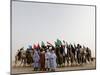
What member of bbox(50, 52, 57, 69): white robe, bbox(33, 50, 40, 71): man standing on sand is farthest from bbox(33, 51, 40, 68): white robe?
bbox(50, 52, 57, 69): white robe

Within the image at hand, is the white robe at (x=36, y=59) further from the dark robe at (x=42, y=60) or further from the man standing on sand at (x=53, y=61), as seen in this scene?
the man standing on sand at (x=53, y=61)

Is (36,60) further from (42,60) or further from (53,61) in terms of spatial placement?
(53,61)

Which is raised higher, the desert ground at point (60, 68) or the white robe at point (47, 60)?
the white robe at point (47, 60)

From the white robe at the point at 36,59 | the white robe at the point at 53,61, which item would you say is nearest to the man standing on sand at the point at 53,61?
the white robe at the point at 53,61

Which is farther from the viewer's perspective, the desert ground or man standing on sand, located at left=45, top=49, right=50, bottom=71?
man standing on sand, located at left=45, top=49, right=50, bottom=71

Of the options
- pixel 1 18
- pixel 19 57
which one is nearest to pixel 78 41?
pixel 19 57

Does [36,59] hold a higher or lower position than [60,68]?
higher

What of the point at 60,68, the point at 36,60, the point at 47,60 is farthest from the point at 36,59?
the point at 60,68

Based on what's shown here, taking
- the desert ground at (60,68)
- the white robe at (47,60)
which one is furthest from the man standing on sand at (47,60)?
the desert ground at (60,68)

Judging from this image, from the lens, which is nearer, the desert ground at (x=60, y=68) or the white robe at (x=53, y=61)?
the desert ground at (x=60, y=68)

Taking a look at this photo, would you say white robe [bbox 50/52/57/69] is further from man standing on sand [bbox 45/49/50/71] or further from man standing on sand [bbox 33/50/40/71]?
man standing on sand [bbox 33/50/40/71]

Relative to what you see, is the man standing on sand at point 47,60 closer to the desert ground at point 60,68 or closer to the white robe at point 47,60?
the white robe at point 47,60

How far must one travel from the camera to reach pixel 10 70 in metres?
2.27

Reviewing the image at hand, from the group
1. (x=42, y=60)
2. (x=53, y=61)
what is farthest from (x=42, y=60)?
(x=53, y=61)
